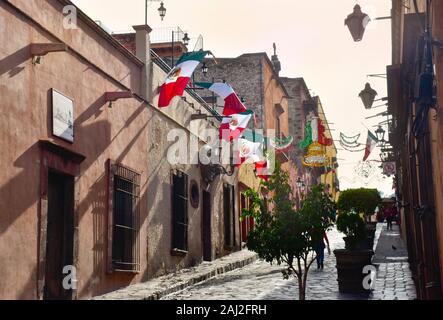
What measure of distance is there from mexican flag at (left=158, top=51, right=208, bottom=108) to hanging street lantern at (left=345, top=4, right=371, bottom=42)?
4806mm

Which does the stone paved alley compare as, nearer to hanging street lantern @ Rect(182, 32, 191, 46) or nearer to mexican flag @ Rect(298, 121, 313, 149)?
hanging street lantern @ Rect(182, 32, 191, 46)

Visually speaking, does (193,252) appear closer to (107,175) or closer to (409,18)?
(107,175)

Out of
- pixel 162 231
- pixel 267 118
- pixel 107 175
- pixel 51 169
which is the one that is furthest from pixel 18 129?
pixel 267 118

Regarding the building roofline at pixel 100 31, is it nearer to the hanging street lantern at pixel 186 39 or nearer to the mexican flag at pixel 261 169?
the hanging street lantern at pixel 186 39

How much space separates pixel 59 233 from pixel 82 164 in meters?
1.40

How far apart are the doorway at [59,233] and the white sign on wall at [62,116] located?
0.72 metres

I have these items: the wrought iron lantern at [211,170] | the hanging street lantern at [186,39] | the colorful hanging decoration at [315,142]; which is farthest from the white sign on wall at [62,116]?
the colorful hanging decoration at [315,142]

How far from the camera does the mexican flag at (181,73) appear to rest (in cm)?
1374

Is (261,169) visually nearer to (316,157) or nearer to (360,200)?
(360,200)

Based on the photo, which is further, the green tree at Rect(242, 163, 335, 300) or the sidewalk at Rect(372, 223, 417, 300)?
the sidewalk at Rect(372, 223, 417, 300)

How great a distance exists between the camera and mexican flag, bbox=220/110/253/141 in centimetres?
1945

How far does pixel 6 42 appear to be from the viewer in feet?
30.3

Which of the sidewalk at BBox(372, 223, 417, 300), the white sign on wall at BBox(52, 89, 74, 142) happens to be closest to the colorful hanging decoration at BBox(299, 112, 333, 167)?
the sidewalk at BBox(372, 223, 417, 300)

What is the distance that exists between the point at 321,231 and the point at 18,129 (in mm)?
Result: 4897
